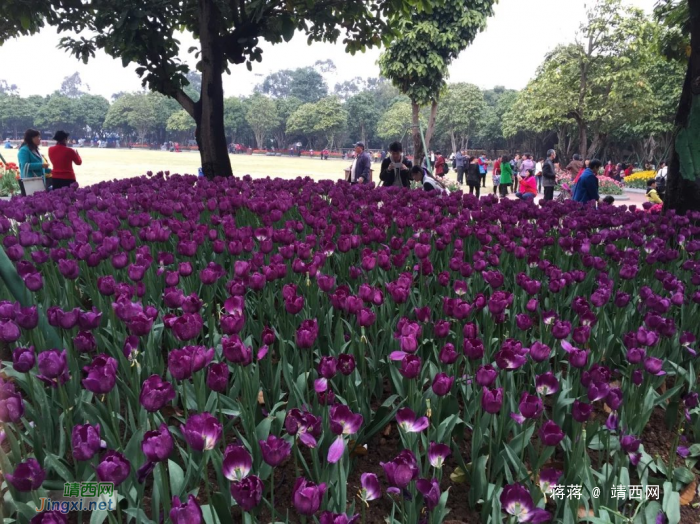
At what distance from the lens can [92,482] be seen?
5.60 ft

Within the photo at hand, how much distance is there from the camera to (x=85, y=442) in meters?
1.44

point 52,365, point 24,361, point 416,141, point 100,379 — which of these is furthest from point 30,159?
point 416,141

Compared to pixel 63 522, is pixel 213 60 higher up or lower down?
higher up

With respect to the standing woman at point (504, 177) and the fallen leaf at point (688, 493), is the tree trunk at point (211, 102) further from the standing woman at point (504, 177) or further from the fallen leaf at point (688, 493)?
Result: the standing woman at point (504, 177)

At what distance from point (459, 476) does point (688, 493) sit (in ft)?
3.31

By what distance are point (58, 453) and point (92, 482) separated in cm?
34

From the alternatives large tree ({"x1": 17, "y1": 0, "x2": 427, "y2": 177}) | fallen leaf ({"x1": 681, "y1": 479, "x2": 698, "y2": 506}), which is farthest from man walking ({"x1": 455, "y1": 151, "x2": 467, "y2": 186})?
fallen leaf ({"x1": 681, "y1": 479, "x2": 698, "y2": 506})

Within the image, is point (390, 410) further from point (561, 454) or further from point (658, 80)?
point (658, 80)

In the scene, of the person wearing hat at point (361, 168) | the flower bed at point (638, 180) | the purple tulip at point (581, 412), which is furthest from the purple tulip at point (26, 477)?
the flower bed at point (638, 180)

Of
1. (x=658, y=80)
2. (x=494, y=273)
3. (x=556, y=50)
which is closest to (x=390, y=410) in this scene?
(x=494, y=273)

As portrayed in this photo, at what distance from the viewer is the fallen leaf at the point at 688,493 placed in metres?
2.20

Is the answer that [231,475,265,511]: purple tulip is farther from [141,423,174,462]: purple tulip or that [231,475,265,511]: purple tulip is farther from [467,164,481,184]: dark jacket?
[467,164,481,184]: dark jacket

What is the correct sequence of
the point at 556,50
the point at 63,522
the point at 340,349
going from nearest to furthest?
1. the point at 63,522
2. the point at 340,349
3. the point at 556,50

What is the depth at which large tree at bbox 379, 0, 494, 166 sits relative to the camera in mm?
18719
